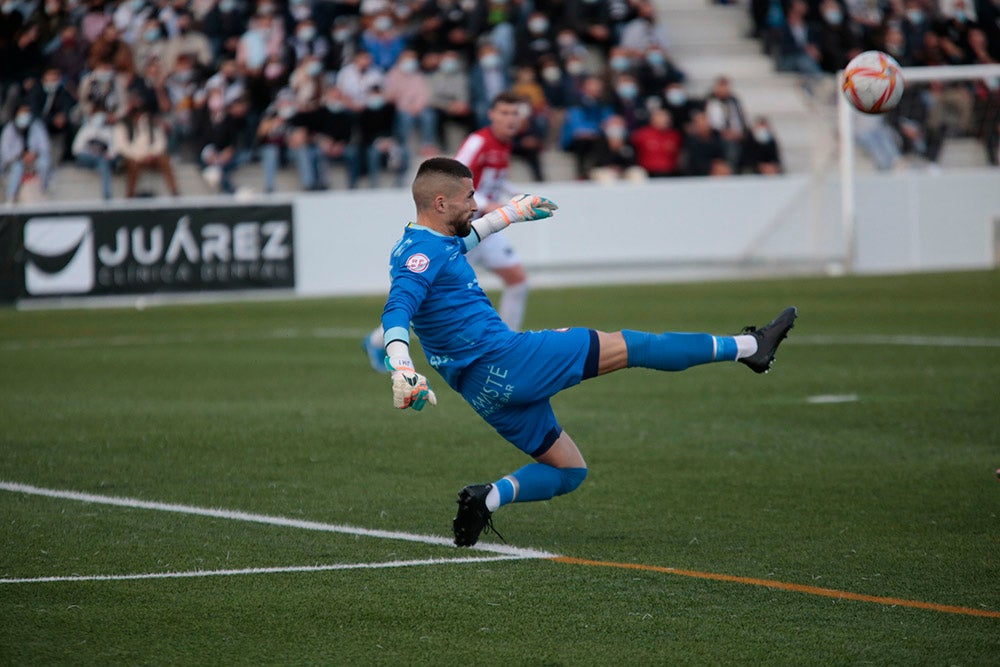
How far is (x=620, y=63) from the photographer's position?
91.0ft

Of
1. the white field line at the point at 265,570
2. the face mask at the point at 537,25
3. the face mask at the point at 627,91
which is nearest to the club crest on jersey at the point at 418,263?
the white field line at the point at 265,570

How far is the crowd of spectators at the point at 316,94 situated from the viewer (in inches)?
993

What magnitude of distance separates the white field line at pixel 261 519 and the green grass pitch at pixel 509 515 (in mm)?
79

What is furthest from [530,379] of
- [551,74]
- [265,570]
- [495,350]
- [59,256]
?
[551,74]

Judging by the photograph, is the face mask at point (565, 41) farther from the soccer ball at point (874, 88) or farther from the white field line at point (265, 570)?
the white field line at point (265, 570)

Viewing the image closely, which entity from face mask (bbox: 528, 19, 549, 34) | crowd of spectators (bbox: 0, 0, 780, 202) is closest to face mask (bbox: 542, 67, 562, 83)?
crowd of spectators (bbox: 0, 0, 780, 202)

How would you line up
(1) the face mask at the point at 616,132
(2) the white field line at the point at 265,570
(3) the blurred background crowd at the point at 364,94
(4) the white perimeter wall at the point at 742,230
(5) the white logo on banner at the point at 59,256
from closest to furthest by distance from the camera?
(2) the white field line at the point at 265,570 → (5) the white logo on banner at the point at 59,256 → (4) the white perimeter wall at the point at 742,230 → (3) the blurred background crowd at the point at 364,94 → (1) the face mask at the point at 616,132

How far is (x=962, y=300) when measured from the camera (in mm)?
19453

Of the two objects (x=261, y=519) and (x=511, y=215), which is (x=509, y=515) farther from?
(x=511, y=215)

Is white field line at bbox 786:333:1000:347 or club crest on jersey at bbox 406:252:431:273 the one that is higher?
club crest on jersey at bbox 406:252:431:273

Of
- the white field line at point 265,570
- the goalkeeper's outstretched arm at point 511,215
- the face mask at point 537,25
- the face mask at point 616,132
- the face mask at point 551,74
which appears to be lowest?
the white field line at point 265,570

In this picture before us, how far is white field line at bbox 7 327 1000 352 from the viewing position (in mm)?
15211

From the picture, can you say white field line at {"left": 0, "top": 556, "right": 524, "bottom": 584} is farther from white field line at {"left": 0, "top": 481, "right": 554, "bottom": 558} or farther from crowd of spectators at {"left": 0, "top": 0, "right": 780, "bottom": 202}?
crowd of spectators at {"left": 0, "top": 0, "right": 780, "bottom": 202}

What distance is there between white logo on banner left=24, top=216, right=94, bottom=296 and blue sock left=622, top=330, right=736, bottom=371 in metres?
17.3
